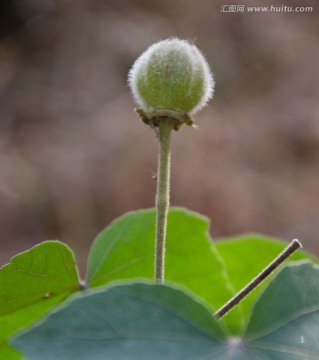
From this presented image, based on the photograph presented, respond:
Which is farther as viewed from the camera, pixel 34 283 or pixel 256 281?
pixel 34 283

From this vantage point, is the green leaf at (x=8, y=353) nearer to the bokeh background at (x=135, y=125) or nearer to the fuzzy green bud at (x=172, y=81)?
the fuzzy green bud at (x=172, y=81)

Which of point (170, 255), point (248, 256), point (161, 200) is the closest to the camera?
point (161, 200)

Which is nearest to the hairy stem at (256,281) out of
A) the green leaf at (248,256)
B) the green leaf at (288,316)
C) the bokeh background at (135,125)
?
the green leaf at (288,316)

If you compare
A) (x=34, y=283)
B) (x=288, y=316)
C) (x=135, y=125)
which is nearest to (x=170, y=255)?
(x=34, y=283)

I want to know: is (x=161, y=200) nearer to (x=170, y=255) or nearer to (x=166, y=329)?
(x=166, y=329)

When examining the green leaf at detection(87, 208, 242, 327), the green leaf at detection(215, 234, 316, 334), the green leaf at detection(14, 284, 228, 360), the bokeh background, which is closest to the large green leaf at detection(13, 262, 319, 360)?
the green leaf at detection(14, 284, 228, 360)

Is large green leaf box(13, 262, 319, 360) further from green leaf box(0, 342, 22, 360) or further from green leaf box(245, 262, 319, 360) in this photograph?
green leaf box(0, 342, 22, 360)
